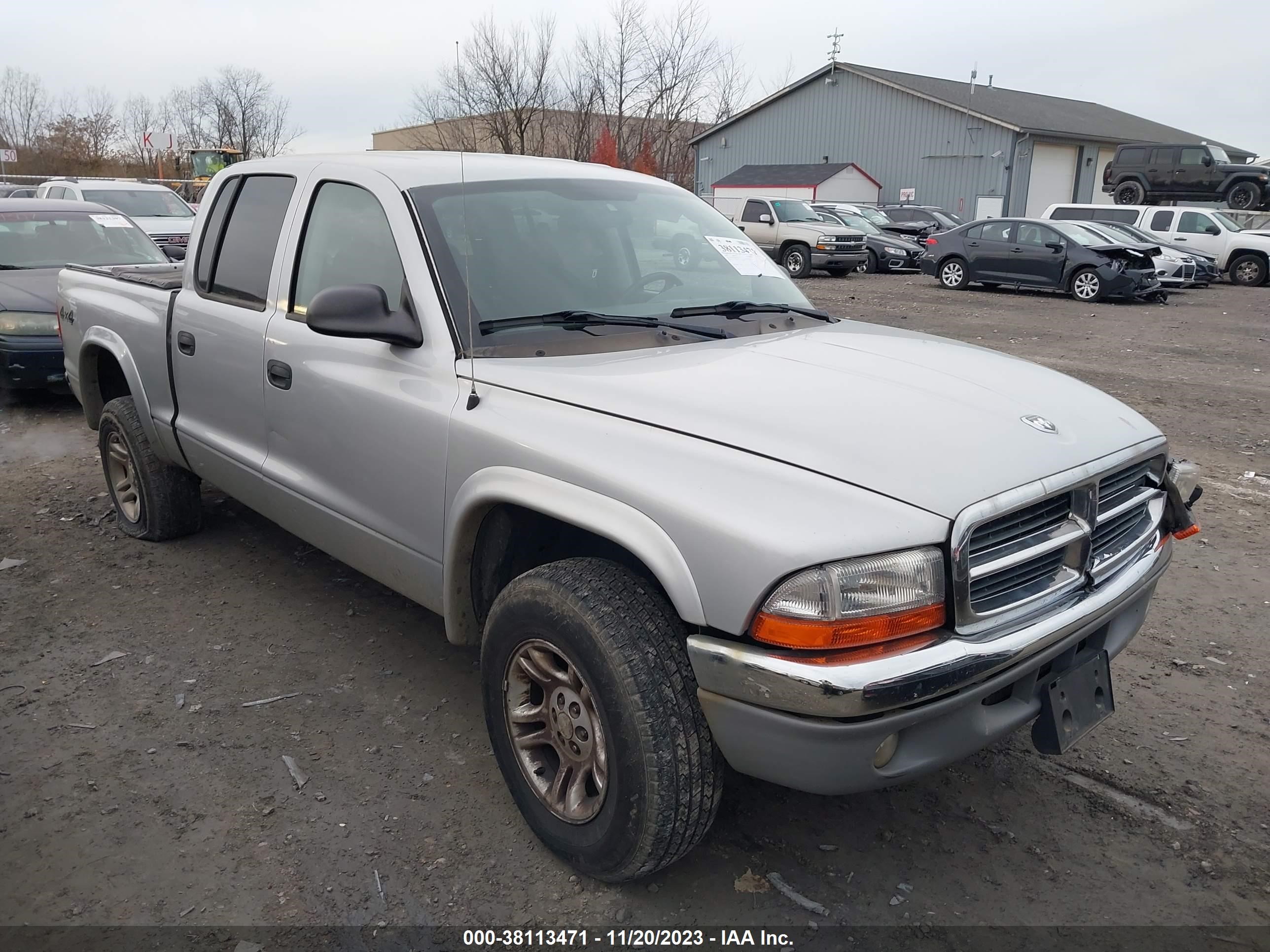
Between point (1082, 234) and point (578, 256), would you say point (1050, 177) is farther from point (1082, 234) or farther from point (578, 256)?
point (578, 256)

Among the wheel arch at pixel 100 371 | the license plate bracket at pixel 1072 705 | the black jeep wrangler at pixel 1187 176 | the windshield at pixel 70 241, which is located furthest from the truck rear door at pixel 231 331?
the black jeep wrangler at pixel 1187 176

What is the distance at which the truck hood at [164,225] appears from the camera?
1441cm

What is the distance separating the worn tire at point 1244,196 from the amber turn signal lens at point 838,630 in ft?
103

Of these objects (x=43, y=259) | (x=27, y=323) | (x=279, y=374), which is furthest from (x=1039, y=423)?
(x=43, y=259)

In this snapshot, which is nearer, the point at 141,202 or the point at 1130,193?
the point at 141,202

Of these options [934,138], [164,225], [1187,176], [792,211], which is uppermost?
[934,138]

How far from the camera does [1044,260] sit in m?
18.1

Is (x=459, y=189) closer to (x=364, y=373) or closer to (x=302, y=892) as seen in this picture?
(x=364, y=373)

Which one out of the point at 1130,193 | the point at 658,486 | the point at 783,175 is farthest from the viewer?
the point at 783,175

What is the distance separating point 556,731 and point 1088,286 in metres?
17.4

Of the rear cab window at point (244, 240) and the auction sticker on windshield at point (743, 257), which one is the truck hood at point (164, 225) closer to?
the rear cab window at point (244, 240)

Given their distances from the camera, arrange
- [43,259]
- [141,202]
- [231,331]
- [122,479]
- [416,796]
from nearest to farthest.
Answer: [416,796]
[231,331]
[122,479]
[43,259]
[141,202]

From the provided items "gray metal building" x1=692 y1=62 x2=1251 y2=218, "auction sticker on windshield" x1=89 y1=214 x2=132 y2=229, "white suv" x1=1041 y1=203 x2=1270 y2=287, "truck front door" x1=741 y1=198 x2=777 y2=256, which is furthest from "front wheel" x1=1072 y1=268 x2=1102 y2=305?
"gray metal building" x1=692 y1=62 x2=1251 y2=218

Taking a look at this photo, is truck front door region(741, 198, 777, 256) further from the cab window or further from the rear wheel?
the cab window
